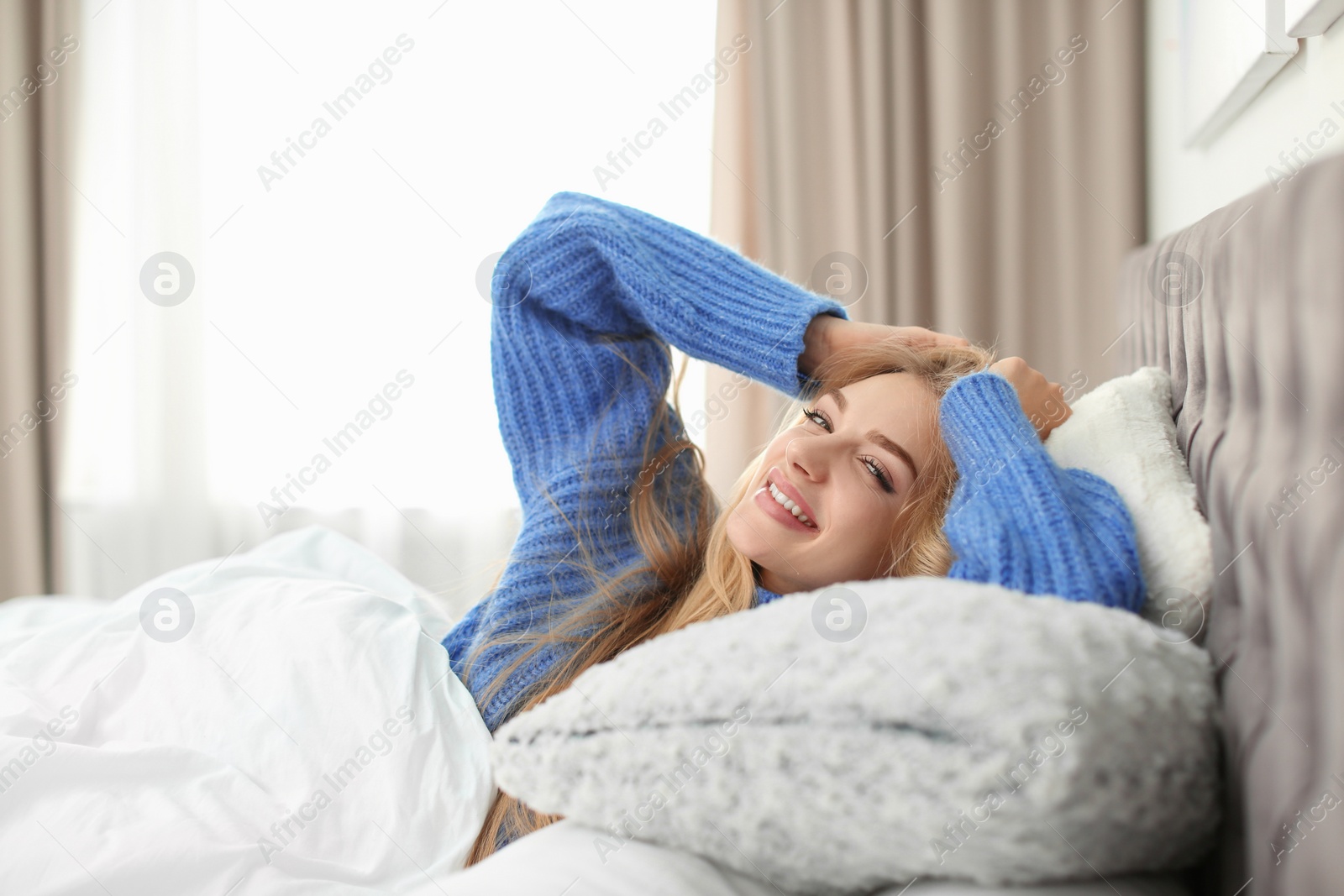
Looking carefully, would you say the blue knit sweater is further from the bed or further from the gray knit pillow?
the gray knit pillow

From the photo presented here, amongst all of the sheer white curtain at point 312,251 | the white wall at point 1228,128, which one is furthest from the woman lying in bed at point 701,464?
the sheer white curtain at point 312,251

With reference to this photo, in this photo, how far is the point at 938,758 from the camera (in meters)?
0.52

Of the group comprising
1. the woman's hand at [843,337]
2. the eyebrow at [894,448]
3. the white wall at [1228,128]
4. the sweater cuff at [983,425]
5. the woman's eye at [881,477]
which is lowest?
the woman's eye at [881,477]

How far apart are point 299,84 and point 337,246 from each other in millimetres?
492

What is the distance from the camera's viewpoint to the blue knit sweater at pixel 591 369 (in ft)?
3.60

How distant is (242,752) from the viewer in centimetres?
86

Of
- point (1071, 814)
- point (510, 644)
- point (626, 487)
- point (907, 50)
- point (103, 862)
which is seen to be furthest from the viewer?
point (907, 50)

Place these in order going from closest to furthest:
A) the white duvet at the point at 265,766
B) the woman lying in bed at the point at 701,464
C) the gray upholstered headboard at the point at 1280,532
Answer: the gray upholstered headboard at the point at 1280,532 < the white duvet at the point at 265,766 < the woman lying in bed at the point at 701,464

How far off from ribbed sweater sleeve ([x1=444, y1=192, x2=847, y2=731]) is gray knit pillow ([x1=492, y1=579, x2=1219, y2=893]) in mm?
523

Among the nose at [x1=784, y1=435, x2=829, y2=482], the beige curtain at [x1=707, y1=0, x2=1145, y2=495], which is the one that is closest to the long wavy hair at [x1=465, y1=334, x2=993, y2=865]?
the nose at [x1=784, y1=435, x2=829, y2=482]

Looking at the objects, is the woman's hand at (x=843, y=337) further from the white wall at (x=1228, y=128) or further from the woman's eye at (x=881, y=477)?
the white wall at (x=1228, y=128)

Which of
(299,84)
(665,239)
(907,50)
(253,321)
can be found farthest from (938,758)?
(299,84)

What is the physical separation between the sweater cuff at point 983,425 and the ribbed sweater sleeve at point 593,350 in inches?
9.7

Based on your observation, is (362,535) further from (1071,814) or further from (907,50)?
(1071,814)
